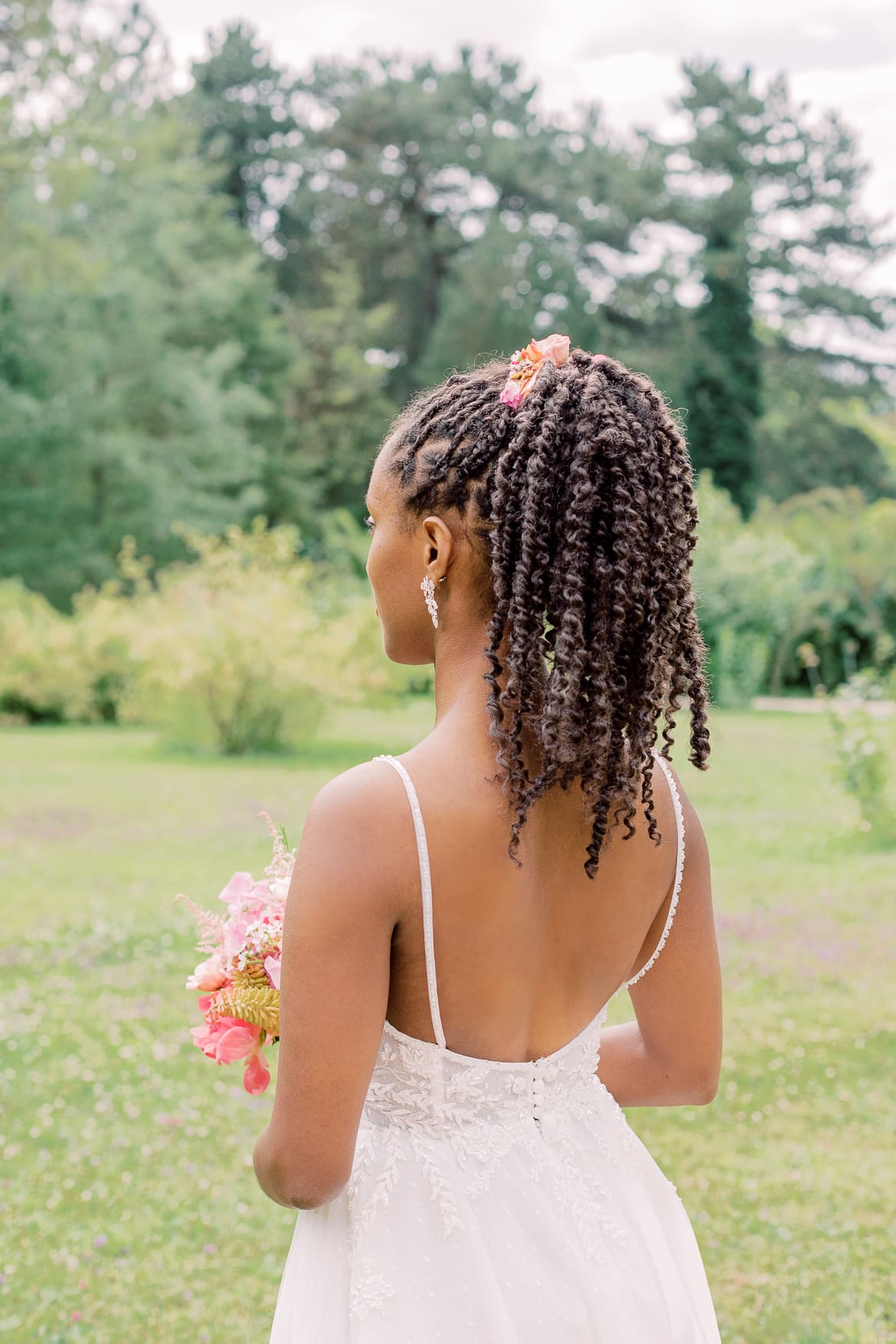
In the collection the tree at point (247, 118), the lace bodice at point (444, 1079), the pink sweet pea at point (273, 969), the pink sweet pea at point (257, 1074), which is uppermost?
the tree at point (247, 118)

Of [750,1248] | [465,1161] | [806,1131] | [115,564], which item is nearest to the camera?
[465,1161]

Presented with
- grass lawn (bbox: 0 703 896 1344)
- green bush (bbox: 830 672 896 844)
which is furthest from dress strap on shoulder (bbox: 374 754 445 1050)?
green bush (bbox: 830 672 896 844)

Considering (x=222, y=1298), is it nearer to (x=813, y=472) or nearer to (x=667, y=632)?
(x=667, y=632)

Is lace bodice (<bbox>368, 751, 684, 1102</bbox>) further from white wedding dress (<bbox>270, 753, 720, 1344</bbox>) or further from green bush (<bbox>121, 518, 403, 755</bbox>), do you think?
green bush (<bbox>121, 518, 403, 755</bbox>)

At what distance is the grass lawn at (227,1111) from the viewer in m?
3.60

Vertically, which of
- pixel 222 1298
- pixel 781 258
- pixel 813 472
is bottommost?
pixel 222 1298

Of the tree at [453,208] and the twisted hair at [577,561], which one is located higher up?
the tree at [453,208]

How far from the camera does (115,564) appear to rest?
2581 centimetres

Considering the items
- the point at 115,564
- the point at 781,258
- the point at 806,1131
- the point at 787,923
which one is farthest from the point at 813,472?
the point at 806,1131

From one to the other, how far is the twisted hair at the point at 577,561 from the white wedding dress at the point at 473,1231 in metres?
0.19

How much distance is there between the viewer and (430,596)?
4.81ft

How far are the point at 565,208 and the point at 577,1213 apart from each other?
104ft

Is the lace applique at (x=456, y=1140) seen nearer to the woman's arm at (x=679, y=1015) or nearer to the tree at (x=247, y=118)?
the woman's arm at (x=679, y=1015)

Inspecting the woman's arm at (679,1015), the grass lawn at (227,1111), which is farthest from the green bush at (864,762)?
the woman's arm at (679,1015)
